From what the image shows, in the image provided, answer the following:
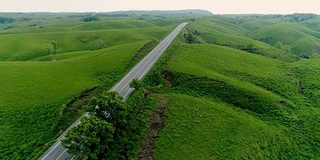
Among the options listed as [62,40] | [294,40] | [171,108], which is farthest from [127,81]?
[294,40]

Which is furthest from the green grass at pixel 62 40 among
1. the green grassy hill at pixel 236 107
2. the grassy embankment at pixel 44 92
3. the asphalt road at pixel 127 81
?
the green grassy hill at pixel 236 107

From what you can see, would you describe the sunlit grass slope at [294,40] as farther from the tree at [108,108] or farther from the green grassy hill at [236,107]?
the tree at [108,108]

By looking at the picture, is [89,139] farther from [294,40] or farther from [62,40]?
[294,40]

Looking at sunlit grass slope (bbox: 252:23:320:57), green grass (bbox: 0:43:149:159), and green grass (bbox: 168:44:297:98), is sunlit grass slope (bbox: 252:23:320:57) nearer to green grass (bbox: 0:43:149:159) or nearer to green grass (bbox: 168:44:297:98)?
green grass (bbox: 168:44:297:98)

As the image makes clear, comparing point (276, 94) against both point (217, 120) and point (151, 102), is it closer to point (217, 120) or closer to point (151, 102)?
point (217, 120)

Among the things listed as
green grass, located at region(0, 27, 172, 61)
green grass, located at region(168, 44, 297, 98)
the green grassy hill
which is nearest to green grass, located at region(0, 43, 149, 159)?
the green grassy hill

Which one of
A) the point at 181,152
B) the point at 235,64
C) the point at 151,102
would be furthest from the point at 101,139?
the point at 235,64
